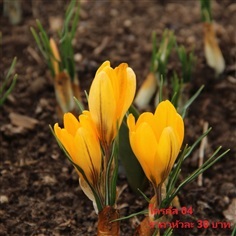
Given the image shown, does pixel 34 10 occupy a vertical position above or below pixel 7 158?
above

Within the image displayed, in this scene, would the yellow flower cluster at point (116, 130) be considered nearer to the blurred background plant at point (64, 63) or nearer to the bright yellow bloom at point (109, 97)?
the bright yellow bloom at point (109, 97)

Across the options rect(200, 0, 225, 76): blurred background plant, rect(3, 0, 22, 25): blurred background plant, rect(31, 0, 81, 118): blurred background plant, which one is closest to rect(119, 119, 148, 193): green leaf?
rect(31, 0, 81, 118): blurred background plant

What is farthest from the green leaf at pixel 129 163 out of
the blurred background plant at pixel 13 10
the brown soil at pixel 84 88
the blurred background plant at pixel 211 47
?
the blurred background plant at pixel 13 10

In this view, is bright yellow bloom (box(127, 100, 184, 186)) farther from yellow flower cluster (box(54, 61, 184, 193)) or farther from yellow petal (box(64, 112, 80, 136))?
yellow petal (box(64, 112, 80, 136))

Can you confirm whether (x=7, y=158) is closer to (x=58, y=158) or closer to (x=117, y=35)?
(x=58, y=158)

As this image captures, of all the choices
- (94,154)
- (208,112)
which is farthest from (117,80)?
(208,112)
